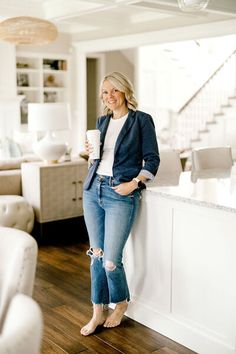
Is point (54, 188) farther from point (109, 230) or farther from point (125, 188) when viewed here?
point (125, 188)

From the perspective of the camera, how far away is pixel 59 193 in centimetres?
503

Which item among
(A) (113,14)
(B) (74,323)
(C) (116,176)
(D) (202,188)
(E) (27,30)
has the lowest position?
(B) (74,323)

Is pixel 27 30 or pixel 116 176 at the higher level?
pixel 27 30

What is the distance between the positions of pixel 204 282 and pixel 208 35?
5118mm

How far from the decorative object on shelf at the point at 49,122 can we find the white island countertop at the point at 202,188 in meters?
1.93

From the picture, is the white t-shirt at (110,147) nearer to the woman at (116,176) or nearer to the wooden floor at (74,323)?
the woman at (116,176)

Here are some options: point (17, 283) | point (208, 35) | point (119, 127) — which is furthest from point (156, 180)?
point (208, 35)

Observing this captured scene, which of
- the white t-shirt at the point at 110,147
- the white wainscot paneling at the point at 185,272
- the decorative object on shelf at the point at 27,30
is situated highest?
the decorative object on shelf at the point at 27,30

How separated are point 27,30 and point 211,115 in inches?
249

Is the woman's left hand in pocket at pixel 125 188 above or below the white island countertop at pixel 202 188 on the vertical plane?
above

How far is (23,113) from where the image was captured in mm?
9461

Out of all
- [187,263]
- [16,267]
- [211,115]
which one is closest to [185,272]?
[187,263]

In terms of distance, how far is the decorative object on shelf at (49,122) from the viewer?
194 inches

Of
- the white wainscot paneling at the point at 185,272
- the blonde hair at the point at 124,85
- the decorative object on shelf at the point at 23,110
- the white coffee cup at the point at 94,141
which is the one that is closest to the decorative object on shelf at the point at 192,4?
the blonde hair at the point at 124,85
